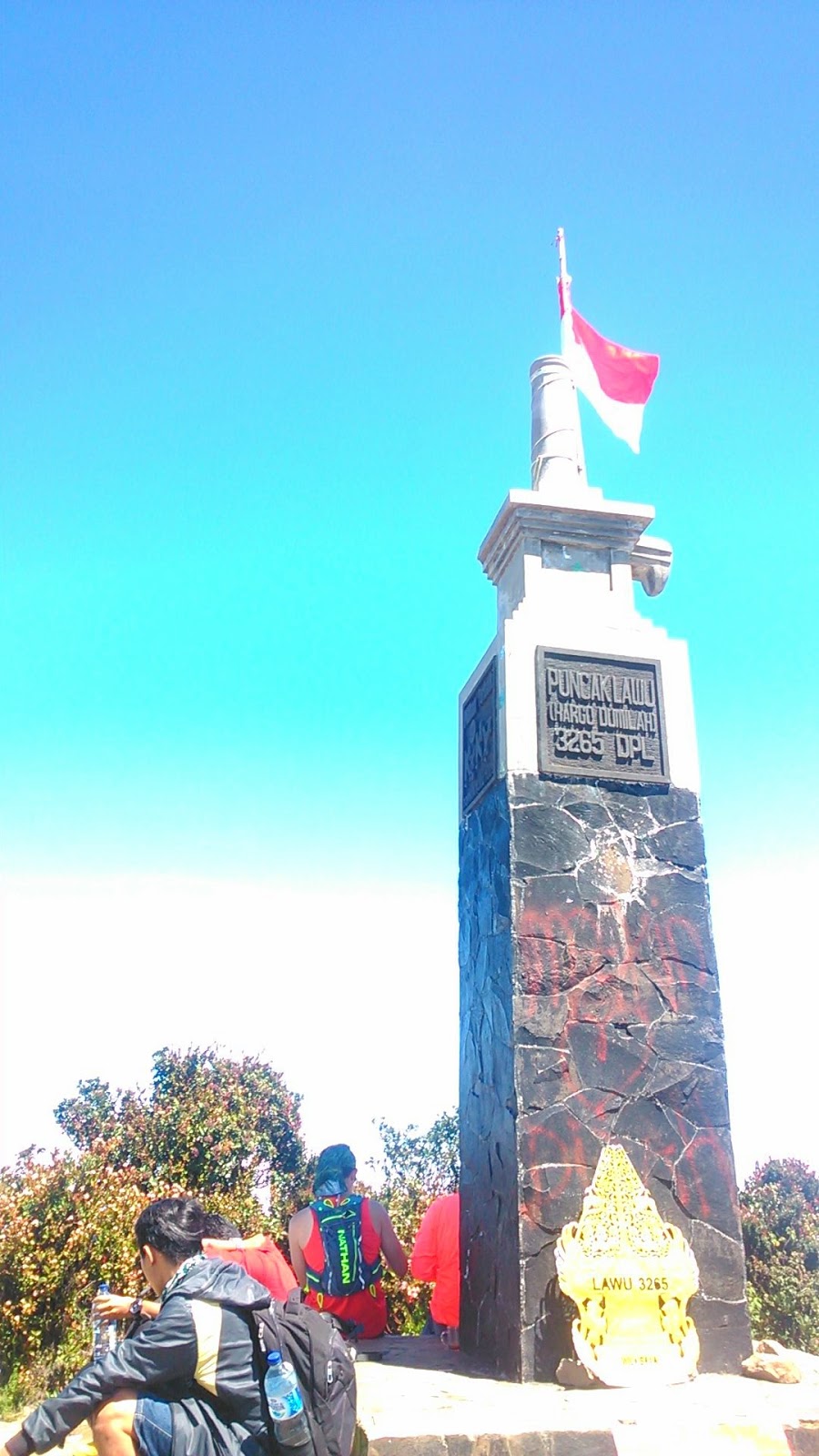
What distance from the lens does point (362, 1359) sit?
5.09m

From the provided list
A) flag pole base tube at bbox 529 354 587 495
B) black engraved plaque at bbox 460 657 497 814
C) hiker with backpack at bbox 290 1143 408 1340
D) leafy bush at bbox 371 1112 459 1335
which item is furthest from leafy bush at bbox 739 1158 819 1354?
flag pole base tube at bbox 529 354 587 495

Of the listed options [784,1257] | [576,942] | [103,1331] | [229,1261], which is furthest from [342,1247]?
[784,1257]

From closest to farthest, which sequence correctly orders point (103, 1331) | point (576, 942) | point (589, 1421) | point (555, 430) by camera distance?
1. point (103, 1331)
2. point (589, 1421)
3. point (576, 942)
4. point (555, 430)

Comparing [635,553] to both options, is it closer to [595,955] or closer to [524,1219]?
[595,955]

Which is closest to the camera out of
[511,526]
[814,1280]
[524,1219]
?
[524,1219]

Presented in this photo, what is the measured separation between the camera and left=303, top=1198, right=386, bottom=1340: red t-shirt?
5.40m

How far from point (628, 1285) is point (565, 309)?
20.3 feet

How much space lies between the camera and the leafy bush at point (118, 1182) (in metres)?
8.91

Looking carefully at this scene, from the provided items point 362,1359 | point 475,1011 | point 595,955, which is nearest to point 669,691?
point 595,955

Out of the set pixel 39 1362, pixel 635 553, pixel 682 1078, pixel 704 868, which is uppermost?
pixel 635 553

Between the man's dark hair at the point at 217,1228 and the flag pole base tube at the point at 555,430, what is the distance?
15.4 ft

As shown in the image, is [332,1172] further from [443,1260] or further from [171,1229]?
[171,1229]

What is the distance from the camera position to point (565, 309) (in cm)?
757

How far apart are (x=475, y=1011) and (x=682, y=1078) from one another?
118cm
